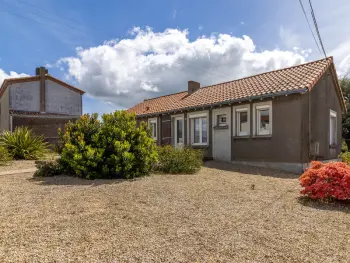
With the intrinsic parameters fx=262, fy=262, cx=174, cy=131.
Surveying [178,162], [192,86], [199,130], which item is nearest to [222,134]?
[199,130]

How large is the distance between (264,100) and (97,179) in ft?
25.4

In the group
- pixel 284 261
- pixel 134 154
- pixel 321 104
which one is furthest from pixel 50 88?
pixel 284 261

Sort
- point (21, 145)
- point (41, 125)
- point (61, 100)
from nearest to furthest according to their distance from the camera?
1. point (21, 145)
2. point (41, 125)
3. point (61, 100)

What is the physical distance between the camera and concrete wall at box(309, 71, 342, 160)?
448 inches

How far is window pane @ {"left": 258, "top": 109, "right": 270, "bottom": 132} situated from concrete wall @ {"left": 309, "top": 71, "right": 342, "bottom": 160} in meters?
1.74

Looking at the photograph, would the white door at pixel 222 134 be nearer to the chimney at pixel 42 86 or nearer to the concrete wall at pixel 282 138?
the concrete wall at pixel 282 138

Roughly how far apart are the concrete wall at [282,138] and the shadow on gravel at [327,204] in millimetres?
4811

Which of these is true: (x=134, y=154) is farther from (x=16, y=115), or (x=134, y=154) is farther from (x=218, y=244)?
(x=16, y=115)

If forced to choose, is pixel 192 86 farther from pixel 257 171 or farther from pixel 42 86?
pixel 42 86

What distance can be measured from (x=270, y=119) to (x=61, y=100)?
2195 centimetres

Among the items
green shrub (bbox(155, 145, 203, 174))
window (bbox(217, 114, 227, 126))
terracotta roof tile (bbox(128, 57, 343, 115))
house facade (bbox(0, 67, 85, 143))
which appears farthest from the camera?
house facade (bbox(0, 67, 85, 143))

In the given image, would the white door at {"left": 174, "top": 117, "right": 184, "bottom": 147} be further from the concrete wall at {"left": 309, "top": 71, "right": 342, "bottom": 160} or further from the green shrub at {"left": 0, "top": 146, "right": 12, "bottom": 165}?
the green shrub at {"left": 0, "top": 146, "right": 12, "bottom": 165}

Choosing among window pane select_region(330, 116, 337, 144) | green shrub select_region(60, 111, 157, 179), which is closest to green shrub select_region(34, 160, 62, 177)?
green shrub select_region(60, 111, 157, 179)

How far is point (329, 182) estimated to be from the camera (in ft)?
19.0
